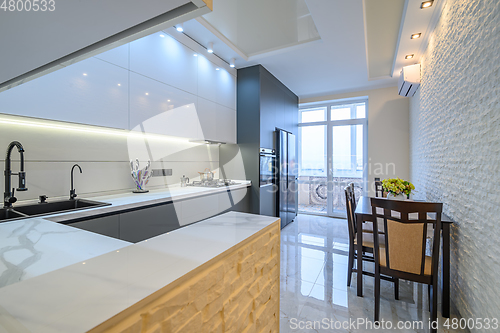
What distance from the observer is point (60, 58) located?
0.72m

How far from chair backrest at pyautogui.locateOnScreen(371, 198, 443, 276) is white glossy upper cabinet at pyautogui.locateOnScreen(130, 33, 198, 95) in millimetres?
2405

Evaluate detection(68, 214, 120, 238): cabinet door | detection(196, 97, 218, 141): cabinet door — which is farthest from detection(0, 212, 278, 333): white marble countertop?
detection(196, 97, 218, 141): cabinet door

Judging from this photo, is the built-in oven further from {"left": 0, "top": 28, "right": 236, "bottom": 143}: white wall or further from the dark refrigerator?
{"left": 0, "top": 28, "right": 236, "bottom": 143}: white wall

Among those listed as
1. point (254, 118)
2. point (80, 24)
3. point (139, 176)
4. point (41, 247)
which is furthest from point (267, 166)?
point (80, 24)

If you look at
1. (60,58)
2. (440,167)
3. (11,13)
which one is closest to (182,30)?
(60,58)

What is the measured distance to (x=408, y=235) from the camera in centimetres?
177

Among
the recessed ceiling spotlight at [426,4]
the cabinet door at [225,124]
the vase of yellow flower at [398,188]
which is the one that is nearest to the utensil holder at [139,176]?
the cabinet door at [225,124]

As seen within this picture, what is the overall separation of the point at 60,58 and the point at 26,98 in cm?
124

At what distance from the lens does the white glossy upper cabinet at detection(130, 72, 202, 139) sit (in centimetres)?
228

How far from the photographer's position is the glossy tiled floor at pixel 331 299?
183 cm

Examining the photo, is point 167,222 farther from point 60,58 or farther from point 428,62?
point 428,62

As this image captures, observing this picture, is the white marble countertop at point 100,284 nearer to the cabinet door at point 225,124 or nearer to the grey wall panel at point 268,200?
the cabinet door at point 225,124

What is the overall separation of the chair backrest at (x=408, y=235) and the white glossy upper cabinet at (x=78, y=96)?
236 cm

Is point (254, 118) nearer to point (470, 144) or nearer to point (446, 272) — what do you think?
point (470, 144)
